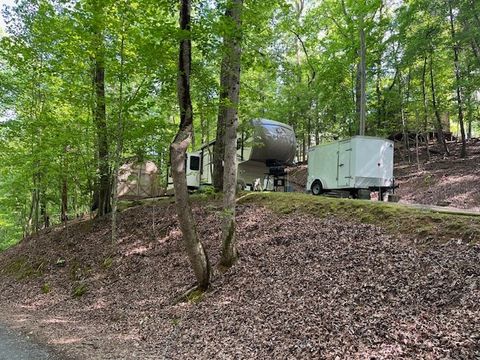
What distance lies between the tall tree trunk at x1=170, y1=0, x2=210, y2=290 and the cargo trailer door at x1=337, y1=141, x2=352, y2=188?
20.3ft

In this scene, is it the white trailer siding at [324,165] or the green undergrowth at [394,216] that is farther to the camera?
the white trailer siding at [324,165]

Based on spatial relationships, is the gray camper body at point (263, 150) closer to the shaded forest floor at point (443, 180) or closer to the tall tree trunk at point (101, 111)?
the tall tree trunk at point (101, 111)

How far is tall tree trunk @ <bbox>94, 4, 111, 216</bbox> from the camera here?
1057 cm

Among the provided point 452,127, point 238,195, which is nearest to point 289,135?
point 238,195

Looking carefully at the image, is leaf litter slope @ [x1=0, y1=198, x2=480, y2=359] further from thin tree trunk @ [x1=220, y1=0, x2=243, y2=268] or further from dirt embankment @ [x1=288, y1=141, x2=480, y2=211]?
dirt embankment @ [x1=288, y1=141, x2=480, y2=211]

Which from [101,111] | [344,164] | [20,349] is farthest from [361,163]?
[20,349]

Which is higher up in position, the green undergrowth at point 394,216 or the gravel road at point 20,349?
the green undergrowth at point 394,216

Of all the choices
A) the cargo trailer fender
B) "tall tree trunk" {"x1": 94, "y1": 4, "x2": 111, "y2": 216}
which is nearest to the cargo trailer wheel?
the cargo trailer fender

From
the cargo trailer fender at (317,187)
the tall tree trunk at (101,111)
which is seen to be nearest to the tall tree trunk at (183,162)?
the tall tree trunk at (101,111)

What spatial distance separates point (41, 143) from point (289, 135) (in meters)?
9.15

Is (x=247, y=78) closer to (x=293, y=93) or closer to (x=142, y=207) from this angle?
(x=293, y=93)

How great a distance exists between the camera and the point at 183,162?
741cm

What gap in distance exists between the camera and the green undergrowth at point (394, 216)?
6277 millimetres

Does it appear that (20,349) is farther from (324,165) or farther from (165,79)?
(324,165)
